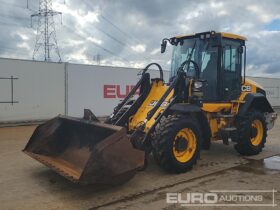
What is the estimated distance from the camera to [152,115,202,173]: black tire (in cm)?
608

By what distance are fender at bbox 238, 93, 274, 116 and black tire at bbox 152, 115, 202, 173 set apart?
77.3 inches

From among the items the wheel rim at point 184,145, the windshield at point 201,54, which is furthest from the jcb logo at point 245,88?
the wheel rim at point 184,145

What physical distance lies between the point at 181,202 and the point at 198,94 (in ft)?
8.30

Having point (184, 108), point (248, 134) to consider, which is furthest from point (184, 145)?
point (248, 134)

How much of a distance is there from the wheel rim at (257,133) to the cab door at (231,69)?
0.80 meters

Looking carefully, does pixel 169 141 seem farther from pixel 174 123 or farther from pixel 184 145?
pixel 184 145

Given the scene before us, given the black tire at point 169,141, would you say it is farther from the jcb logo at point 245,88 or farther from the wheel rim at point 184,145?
the jcb logo at point 245,88

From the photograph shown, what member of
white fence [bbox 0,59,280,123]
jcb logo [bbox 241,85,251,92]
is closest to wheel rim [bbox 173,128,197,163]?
jcb logo [bbox 241,85,251,92]

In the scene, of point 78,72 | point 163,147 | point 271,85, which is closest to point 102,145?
point 163,147

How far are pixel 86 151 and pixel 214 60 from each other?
10.7ft

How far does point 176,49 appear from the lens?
8.27 meters

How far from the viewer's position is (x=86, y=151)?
20.8 ft

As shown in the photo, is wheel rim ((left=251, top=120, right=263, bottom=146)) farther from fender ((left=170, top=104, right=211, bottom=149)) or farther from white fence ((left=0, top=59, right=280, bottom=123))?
white fence ((left=0, top=59, right=280, bottom=123))

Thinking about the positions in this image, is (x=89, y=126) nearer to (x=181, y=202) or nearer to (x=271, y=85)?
(x=181, y=202)
